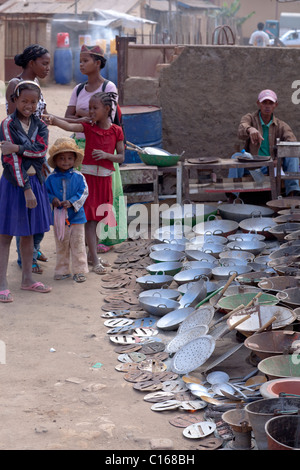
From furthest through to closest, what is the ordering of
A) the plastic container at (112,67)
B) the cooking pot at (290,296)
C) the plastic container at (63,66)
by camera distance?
the plastic container at (63,66)
the plastic container at (112,67)
the cooking pot at (290,296)

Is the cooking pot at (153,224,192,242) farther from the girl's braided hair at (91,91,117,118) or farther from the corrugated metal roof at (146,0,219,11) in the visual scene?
the corrugated metal roof at (146,0,219,11)

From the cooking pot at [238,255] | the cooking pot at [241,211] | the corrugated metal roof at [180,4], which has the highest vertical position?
the corrugated metal roof at [180,4]

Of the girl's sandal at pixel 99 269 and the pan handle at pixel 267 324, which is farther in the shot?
the girl's sandal at pixel 99 269

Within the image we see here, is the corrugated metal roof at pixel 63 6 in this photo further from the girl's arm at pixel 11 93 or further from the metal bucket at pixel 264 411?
the metal bucket at pixel 264 411

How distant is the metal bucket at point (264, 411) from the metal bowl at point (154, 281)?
225cm

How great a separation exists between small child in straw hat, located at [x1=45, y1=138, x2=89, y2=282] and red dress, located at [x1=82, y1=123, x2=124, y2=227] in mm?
307

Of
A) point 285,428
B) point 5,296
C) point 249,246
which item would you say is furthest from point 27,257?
point 285,428

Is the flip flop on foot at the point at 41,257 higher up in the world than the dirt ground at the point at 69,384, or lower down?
higher up

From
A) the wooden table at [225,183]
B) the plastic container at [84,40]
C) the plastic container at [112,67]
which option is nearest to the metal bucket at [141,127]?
the wooden table at [225,183]

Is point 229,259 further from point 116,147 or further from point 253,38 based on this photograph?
point 253,38

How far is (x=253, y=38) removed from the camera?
18172 mm

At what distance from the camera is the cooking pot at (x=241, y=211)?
22.2ft

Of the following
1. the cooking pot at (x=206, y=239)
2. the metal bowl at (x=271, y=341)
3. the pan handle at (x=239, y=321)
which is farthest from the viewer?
the cooking pot at (x=206, y=239)

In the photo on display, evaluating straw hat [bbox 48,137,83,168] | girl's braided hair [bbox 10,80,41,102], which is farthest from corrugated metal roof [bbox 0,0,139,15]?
girl's braided hair [bbox 10,80,41,102]
